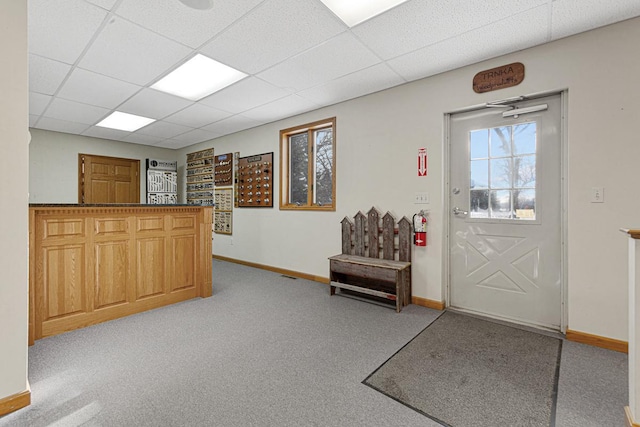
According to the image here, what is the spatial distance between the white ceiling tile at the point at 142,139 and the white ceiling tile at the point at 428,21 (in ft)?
16.3

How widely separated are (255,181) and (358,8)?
3425 millimetres

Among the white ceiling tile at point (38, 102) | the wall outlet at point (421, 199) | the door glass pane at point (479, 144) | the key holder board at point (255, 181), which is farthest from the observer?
the key holder board at point (255, 181)

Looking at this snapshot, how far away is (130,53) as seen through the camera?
2678 mm

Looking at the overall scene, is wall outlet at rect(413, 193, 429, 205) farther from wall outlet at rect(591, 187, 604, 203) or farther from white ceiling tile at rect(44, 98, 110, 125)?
white ceiling tile at rect(44, 98, 110, 125)

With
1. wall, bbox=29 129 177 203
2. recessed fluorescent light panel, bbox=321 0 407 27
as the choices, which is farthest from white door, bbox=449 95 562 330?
wall, bbox=29 129 177 203

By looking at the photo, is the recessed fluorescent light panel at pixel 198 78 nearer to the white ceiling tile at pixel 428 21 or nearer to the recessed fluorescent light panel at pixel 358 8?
the recessed fluorescent light panel at pixel 358 8

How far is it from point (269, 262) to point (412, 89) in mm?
3349

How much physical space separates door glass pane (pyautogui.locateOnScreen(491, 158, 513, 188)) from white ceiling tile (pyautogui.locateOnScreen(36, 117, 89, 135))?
241 inches

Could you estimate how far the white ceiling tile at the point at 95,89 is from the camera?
3164 mm

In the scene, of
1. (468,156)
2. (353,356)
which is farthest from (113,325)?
(468,156)

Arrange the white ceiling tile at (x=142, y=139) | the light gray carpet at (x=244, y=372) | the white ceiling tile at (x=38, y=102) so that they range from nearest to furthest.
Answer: the light gray carpet at (x=244, y=372) < the white ceiling tile at (x=38, y=102) < the white ceiling tile at (x=142, y=139)

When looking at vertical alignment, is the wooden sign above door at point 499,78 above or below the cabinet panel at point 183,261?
above

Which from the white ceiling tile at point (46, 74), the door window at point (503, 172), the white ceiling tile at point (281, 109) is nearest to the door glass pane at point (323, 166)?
the white ceiling tile at point (281, 109)

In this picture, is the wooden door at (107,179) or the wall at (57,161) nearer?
the wall at (57,161)
